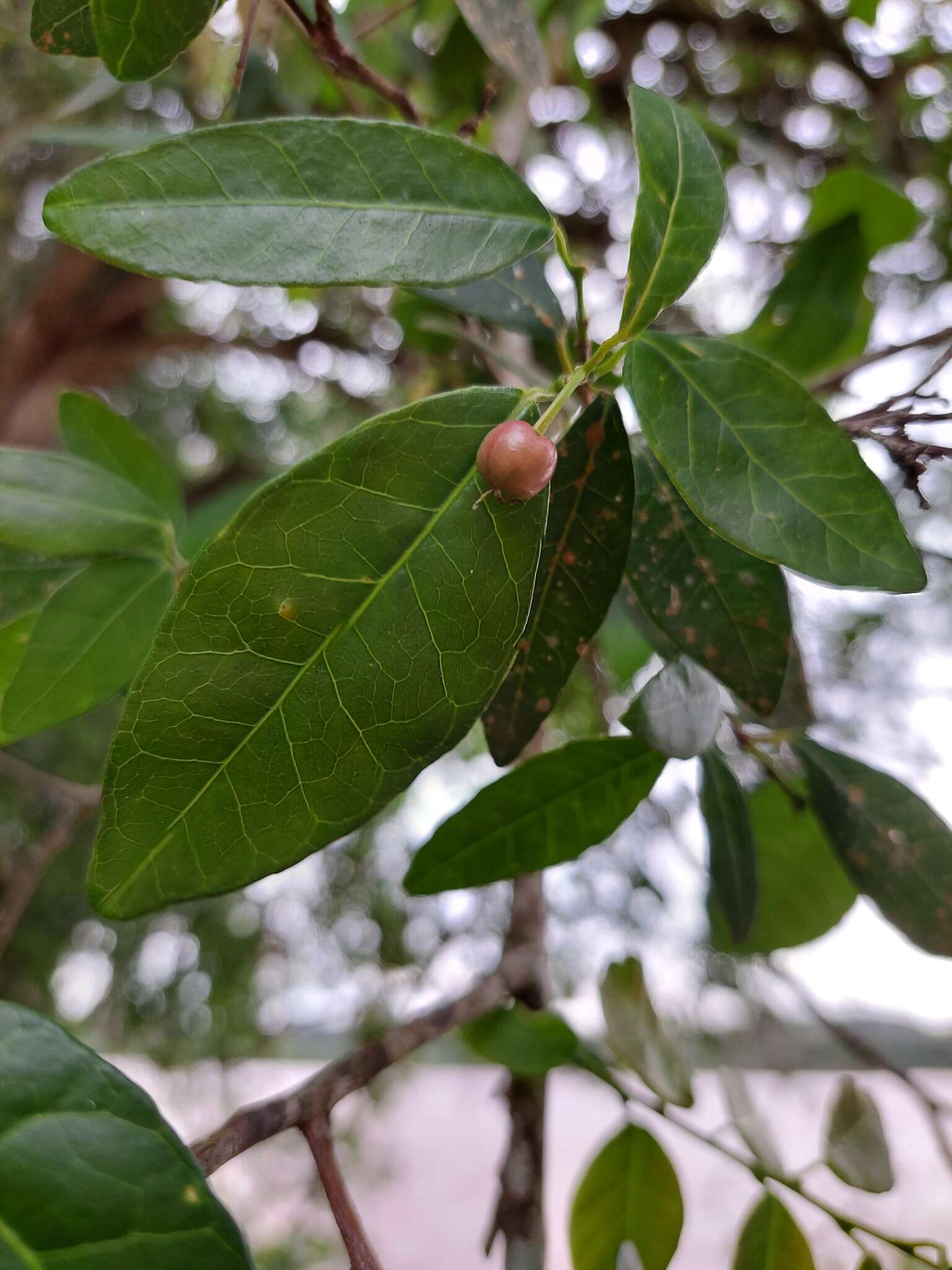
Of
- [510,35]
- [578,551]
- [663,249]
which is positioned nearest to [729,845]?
Answer: [578,551]

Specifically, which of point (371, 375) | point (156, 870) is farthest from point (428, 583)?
point (371, 375)

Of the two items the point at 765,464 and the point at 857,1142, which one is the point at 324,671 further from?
the point at 857,1142

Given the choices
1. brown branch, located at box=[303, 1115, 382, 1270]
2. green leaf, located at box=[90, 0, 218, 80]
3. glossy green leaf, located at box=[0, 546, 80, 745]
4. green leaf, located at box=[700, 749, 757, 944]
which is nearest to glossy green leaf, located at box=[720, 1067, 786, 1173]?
green leaf, located at box=[700, 749, 757, 944]

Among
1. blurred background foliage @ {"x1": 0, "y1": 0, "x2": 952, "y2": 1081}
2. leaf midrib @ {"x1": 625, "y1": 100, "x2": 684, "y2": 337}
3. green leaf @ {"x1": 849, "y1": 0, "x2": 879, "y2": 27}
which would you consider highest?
green leaf @ {"x1": 849, "y1": 0, "x2": 879, "y2": 27}

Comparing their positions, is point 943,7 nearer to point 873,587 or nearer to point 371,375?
point 371,375

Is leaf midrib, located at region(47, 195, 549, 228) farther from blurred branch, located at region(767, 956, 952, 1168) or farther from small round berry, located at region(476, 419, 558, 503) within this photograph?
blurred branch, located at region(767, 956, 952, 1168)

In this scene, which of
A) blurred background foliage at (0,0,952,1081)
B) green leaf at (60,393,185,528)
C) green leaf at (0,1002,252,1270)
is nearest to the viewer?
green leaf at (0,1002,252,1270)

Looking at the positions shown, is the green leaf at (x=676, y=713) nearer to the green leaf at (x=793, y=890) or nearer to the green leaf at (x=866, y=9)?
the green leaf at (x=793, y=890)
